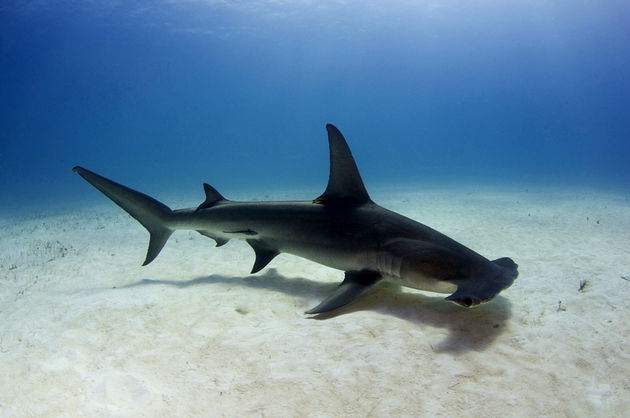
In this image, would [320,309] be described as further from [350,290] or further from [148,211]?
[148,211]

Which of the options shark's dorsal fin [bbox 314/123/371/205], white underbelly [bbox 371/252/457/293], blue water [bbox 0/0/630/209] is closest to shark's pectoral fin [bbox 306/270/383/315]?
white underbelly [bbox 371/252/457/293]

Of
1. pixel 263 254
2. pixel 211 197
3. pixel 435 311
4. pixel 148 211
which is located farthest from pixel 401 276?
pixel 148 211

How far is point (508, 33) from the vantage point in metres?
57.7

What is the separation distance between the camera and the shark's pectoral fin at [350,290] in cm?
336

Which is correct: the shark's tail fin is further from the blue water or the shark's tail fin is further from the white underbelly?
the blue water

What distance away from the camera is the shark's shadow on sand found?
9.07 ft

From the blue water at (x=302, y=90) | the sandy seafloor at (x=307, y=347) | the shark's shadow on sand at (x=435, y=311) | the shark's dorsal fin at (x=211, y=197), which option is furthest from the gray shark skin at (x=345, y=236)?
the blue water at (x=302, y=90)

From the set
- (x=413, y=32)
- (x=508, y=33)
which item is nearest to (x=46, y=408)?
(x=413, y=32)

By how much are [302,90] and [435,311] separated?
158m

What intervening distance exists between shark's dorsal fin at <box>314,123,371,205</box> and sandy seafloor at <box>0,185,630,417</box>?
4.44 feet

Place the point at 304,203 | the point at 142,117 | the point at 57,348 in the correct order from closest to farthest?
the point at 57,348 < the point at 304,203 < the point at 142,117

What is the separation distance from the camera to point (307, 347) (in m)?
2.78

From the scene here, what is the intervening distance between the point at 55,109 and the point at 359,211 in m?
159

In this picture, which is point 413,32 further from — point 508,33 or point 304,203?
point 304,203
